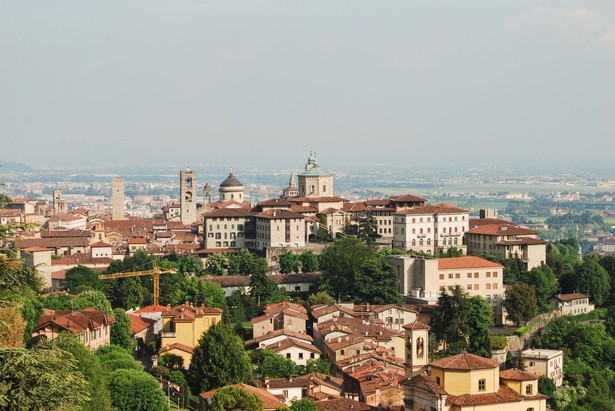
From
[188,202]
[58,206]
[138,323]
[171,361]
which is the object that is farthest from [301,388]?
[58,206]

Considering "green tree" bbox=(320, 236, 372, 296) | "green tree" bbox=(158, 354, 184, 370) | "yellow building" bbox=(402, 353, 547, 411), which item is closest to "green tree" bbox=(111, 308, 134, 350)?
"green tree" bbox=(158, 354, 184, 370)

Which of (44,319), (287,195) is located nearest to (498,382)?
(44,319)

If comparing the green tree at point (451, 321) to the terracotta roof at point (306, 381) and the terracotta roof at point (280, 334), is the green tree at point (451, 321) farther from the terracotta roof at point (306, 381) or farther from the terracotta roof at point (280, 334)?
the terracotta roof at point (306, 381)

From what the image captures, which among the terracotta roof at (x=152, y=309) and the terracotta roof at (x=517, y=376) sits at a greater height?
the terracotta roof at (x=517, y=376)

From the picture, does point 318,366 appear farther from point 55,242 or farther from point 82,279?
point 55,242

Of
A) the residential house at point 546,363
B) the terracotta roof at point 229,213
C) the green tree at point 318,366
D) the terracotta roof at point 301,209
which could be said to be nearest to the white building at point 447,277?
the residential house at point 546,363

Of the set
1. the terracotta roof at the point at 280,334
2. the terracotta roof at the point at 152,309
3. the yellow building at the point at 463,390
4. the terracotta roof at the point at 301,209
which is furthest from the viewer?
the terracotta roof at the point at 301,209

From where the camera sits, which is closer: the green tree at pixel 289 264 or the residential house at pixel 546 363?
the residential house at pixel 546 363
